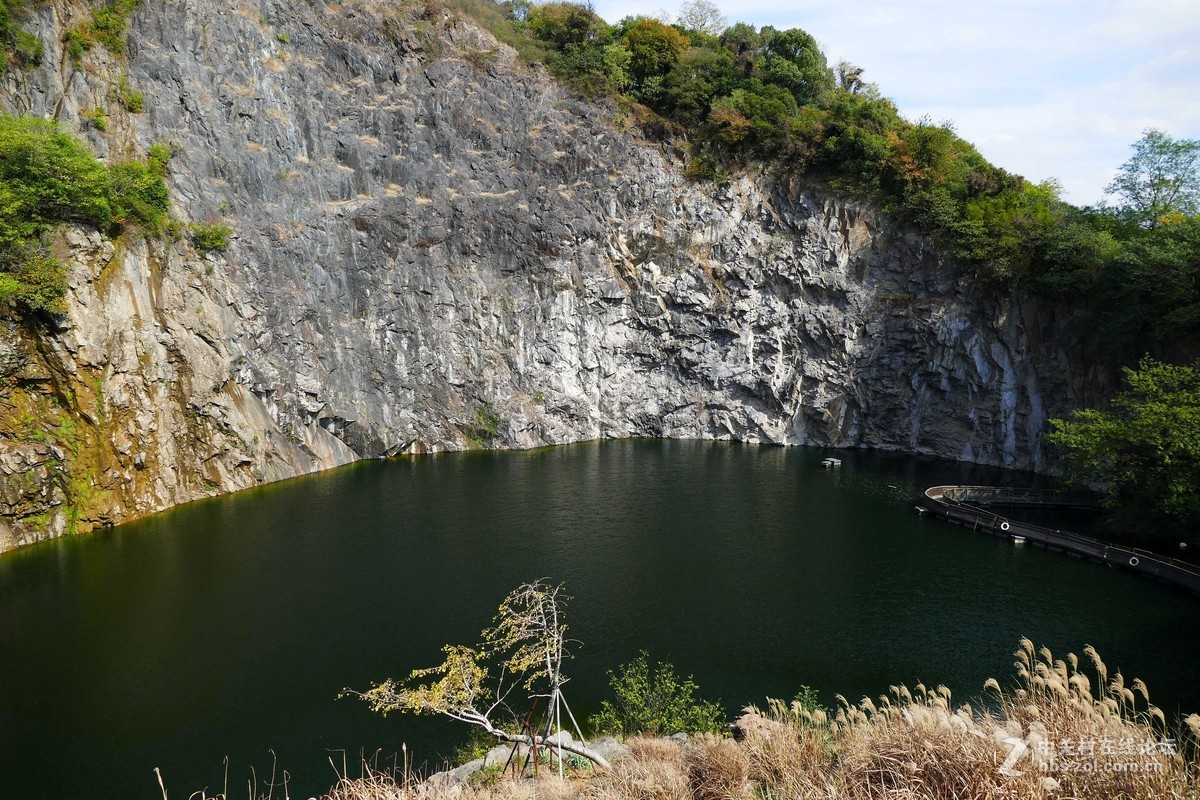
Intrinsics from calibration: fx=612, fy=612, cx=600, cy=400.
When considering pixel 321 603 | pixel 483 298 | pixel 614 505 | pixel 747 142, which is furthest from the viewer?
pixel 747 142

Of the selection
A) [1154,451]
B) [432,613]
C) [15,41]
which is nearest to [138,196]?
[15,41]

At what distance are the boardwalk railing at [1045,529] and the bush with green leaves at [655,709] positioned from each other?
69.2 ft

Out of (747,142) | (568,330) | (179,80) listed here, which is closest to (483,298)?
(568,330)

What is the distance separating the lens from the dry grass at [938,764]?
553 centimetres

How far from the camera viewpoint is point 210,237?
41656 millimetres

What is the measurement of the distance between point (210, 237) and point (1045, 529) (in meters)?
52.6

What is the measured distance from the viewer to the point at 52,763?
14352 millimetres

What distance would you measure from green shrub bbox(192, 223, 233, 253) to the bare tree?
115 feet

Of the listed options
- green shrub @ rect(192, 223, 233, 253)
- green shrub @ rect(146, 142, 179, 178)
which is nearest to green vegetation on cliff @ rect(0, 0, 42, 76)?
green shrub @ rect(146, 142, 179, 178)

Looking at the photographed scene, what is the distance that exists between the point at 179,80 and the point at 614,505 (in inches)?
1687

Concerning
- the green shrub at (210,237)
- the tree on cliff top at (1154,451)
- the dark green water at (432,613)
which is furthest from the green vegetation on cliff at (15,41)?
the tree on cliff top at (1154,451)

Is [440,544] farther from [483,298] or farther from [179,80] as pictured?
[179,80]

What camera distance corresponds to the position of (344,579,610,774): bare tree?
11.6m

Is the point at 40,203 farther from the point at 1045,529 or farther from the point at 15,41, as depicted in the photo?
the point at 1045,529
